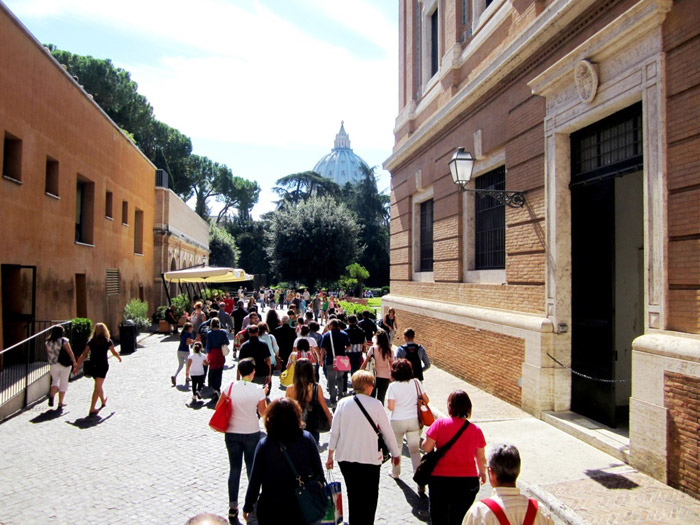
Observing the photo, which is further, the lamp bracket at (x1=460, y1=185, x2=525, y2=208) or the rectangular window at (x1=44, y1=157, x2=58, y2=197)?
the rectangular window at (x1=44, y1=157, x2=58, y2=197)

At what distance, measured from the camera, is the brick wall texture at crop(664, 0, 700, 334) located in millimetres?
5773

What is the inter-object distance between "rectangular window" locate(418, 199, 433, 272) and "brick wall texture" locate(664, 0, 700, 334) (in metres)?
9.54

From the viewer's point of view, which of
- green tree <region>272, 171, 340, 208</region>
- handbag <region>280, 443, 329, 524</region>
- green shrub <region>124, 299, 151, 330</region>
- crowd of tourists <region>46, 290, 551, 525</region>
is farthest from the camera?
green tree <region>272, 171, 340, 208</region>

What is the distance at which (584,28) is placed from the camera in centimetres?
776

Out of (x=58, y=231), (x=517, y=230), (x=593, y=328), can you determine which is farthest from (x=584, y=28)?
(x=58, y=231)

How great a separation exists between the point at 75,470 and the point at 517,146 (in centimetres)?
846

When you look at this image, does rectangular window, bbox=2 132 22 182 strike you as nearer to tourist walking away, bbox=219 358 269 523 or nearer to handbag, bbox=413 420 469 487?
tourist walking away, bbox=219 358 269 523

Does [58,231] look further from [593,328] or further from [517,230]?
[593,328]

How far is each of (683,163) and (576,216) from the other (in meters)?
2.62

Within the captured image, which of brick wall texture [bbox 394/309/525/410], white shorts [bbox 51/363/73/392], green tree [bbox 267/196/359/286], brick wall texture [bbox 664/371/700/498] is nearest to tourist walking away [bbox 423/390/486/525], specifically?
brick wall texture [bbox 664/371/700/498]

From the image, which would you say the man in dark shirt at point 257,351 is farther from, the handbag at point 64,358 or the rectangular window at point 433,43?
the rectangular window at point 433,43

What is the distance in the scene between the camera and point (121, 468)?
6434 mm

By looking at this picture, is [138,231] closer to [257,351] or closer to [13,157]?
[13,157]

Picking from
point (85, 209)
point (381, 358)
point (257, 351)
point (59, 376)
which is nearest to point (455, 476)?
point (381, 358)
